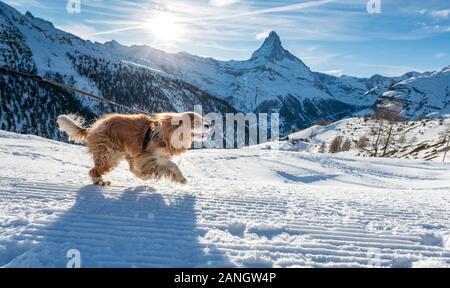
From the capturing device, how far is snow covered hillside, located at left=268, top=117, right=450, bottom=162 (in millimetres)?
82206

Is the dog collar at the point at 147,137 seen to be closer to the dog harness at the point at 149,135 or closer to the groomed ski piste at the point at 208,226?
the dog harness at the point at 149,135

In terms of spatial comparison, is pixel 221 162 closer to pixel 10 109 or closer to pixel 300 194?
pixel 300 194

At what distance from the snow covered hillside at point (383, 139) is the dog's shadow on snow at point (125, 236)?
3658 centimetres

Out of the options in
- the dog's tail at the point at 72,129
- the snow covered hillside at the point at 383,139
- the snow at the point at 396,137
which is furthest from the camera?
the snow at the point at 396,137

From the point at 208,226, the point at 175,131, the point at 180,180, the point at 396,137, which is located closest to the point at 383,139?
→ the point at 396,137

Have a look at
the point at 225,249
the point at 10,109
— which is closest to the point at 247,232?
the point at 225,249

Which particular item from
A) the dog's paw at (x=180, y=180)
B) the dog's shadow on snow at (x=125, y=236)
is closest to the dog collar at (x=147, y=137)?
the dog's paw at (x=180, y=180)

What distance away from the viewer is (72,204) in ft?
21.0

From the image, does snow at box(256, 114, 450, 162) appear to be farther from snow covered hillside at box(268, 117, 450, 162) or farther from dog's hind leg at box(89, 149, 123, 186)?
dog's hind leg at box(89, 149, 123, 186)

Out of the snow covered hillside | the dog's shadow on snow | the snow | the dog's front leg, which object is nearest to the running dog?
the dog's front leg

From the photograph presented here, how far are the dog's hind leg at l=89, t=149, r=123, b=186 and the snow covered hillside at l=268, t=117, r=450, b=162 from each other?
35.2 meters

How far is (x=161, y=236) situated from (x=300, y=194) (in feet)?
13.3

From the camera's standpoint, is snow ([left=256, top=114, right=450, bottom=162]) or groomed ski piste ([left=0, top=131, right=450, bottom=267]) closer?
groomed ski piste ([left=0, top=131, right=450, bottom=267])

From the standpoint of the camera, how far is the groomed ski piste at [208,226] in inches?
179
